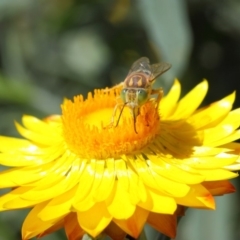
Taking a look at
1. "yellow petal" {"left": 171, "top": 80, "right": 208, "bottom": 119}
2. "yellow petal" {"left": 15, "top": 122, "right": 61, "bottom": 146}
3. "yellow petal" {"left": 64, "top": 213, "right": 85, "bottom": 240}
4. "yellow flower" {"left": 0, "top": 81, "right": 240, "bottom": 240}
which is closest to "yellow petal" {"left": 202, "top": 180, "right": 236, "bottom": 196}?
"yellow flower" {"left": 0, "top": 81, "right": 240, "bottom": 240}

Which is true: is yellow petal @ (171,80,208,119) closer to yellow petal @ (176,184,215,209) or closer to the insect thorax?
the insect thorax

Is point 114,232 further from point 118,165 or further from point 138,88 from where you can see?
point 138,88

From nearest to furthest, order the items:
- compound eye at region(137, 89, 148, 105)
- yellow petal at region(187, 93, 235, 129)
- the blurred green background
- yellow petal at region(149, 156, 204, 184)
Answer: yellow petal at region(149, 156, 204, 184) < compound eye at region(137, 89, 148, 105) < yellow petal at region(187, 93, 235, 129) < the blurred green background

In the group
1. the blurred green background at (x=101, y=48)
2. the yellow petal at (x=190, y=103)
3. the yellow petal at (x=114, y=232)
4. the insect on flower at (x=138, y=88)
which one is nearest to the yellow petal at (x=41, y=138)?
the insect on flower at (x=138, y=88)

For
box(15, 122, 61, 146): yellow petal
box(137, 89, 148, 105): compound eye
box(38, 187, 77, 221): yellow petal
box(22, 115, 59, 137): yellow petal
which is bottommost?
box(38, 187, 77, 221): yellow petal

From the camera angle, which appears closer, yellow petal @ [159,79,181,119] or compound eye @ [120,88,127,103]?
compound eye @ [120,88,127,103]

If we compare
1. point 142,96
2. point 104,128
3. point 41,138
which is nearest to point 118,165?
point 104,128

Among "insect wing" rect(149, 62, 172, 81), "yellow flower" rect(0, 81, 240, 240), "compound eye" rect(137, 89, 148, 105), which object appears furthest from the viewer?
"insect wing" rect(149, 62, 172, 81)

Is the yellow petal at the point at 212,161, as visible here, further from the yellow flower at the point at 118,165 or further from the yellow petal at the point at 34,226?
the yellow petal at the point at 34,226
